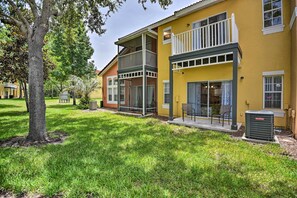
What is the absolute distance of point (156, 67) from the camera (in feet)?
44.7

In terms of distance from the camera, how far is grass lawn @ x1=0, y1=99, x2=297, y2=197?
10.7ft

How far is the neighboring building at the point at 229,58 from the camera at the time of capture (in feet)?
26.2

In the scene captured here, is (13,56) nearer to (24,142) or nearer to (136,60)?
(136,60)

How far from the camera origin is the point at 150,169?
4148mm

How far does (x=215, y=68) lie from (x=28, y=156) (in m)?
9.71

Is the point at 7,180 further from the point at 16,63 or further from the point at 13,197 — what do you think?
the point at 16,63

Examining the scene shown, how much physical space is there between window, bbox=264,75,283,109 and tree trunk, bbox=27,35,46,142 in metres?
10.4

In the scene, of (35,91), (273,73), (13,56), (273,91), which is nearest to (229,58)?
(273,73)

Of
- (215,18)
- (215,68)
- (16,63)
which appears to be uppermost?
(215,18)

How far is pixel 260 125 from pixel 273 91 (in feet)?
9.90

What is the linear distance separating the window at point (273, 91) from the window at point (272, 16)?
7.74ft

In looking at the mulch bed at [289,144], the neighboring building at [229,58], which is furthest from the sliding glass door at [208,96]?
the mulch bed at [289,144]

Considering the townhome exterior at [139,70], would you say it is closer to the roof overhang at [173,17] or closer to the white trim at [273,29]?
the roof overhang at [173,17]

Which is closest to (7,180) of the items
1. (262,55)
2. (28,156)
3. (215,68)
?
(28,156)
